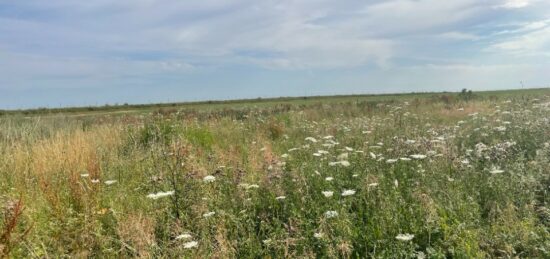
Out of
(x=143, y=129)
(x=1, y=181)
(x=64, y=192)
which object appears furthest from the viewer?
(x=143, y=129)

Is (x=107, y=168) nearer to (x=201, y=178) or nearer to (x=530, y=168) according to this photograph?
(x=201, y=178)

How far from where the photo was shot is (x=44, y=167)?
20.9 feet

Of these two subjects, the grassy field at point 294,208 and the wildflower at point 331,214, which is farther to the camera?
the wildflower at point 331,214

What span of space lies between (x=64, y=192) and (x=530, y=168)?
575cm

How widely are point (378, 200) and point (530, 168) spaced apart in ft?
7.53

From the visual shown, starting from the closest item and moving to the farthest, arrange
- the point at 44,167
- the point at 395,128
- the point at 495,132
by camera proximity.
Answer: the point at 44,167 < the point at 495,132 < the point at 395,128

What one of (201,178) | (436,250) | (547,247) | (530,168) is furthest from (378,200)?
(530,168)

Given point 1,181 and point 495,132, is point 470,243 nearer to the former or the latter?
point 495,132

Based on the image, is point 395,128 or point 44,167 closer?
point 44,167

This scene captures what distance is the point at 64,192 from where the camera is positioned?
5.09 meters

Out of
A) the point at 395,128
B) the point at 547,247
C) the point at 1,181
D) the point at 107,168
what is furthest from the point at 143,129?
the point at 547,247

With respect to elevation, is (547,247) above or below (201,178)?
below

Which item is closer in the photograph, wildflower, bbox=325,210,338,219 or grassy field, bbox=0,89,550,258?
grassy field, bbox=0,89,550,258

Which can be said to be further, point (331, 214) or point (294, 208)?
point (294, 208)
